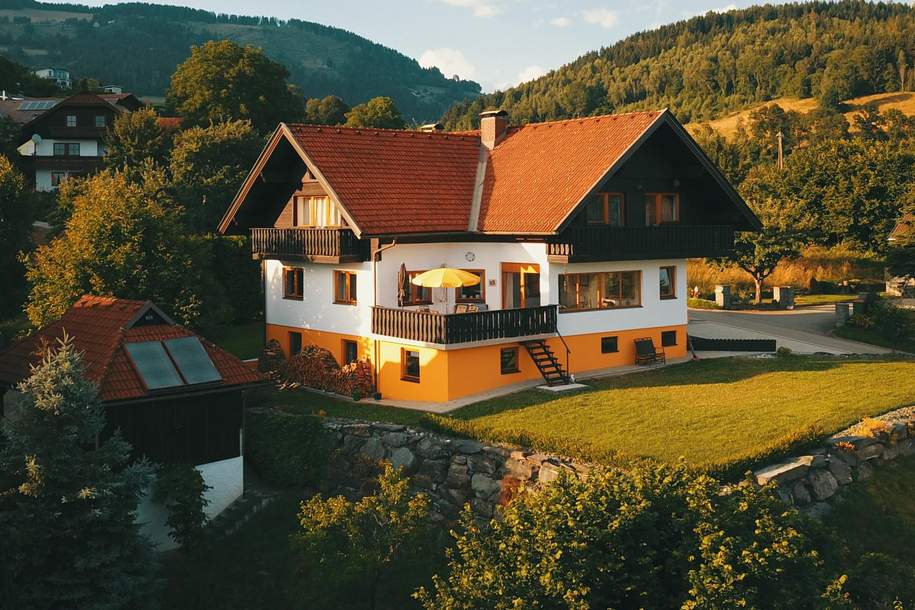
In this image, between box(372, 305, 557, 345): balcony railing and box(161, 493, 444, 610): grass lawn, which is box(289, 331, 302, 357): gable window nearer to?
box(372, 305, 557, 345): balcony railing

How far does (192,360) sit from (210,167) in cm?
3029

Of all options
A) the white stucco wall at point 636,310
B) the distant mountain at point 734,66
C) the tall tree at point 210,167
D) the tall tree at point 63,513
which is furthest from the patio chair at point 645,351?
the distant mountain at point 734,66

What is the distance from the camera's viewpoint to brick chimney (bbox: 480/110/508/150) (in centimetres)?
3491

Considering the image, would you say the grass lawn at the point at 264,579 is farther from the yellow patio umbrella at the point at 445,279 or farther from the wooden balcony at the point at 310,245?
the wooden balcony at the point at 310,245

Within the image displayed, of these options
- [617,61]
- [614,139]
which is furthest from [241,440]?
[617,61]

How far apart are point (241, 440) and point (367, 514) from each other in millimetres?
6286

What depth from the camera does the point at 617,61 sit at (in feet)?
567

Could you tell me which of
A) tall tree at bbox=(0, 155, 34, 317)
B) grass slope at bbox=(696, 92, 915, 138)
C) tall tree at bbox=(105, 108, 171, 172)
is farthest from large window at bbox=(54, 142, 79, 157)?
grass slope at bbox=(696, 92, 915, 138)

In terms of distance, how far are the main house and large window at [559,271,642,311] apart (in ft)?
0.16

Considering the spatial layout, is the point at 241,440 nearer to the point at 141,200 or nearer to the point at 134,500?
the point at 134,500

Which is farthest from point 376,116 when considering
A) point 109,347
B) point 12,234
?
point 109,347

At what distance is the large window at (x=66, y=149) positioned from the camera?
72.4 meters

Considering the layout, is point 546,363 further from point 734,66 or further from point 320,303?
point 734,66

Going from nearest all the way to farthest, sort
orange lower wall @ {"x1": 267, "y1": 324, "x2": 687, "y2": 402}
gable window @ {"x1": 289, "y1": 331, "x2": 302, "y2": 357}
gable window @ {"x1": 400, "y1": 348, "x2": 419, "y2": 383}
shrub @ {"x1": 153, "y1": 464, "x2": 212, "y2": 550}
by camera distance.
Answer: shrub @ {"x1": 153, "y1": 464, "x2": 212, "y2": 550} → orange lower wall @ {"x1": 267, "y1": 324, "x2": 687, "y2": 402} → gable window @ {"x1": 400, "y1": 348, "x2": 419, "y2": 383} → gable window @ {"x1": 289, "y1": 331, "x2": 302, "y2": 357}
